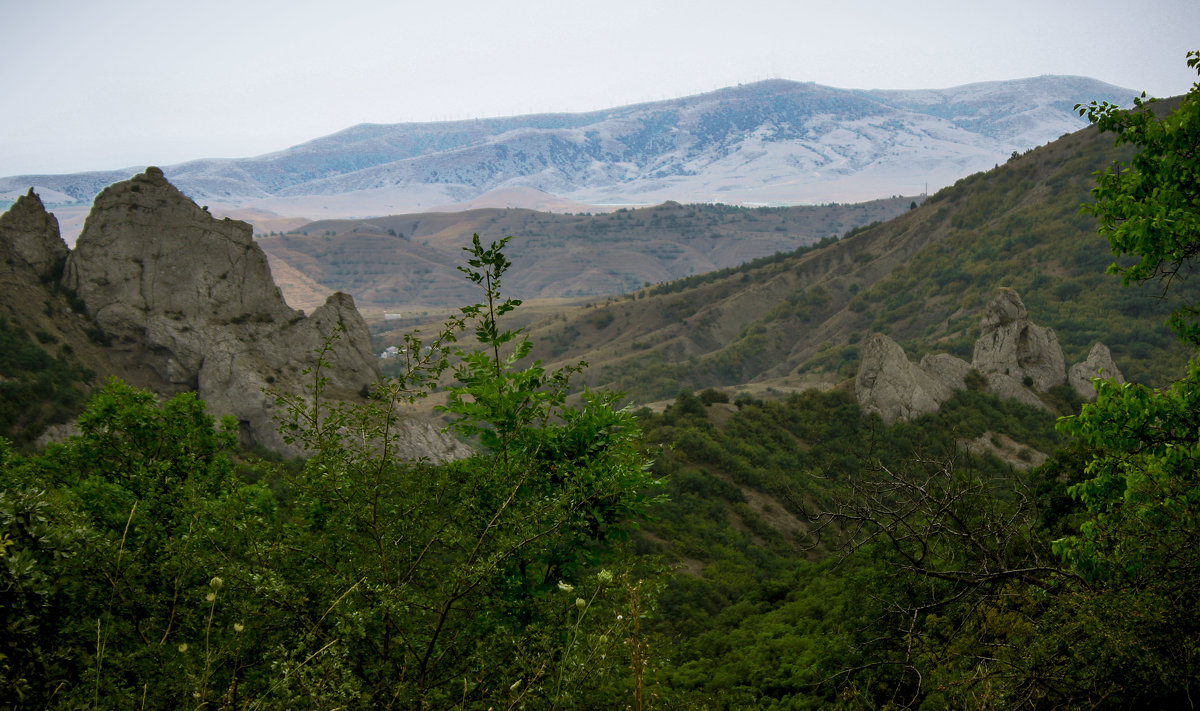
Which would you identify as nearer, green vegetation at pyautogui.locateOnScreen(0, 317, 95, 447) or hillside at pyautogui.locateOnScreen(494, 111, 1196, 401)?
green vegetation at pyautogui.locateOnScreen(0, 317, 95, 447)

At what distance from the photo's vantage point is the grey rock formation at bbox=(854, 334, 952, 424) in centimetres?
4450

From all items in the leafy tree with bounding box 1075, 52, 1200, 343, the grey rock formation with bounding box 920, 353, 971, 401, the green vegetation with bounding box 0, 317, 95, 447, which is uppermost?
the leafy tree with bounding box 1075, 52, 1200, 343

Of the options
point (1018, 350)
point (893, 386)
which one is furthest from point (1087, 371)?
point (893, 386)

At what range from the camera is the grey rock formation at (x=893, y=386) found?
4450 centimetres

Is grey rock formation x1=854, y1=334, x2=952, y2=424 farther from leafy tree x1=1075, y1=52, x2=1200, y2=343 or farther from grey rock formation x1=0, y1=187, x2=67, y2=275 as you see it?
grey rock formation x1=0, y1=187, x2=67, y2=275

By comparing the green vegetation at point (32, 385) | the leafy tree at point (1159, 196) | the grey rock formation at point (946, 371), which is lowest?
the grey rock formation at point (946, 371)

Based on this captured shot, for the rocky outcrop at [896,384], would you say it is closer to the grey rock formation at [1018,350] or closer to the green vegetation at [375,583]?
the grey rock formation at [1018,350]

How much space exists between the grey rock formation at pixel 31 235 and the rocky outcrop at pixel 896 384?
4743cm

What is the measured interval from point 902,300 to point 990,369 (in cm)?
4626

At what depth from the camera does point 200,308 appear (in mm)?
43969

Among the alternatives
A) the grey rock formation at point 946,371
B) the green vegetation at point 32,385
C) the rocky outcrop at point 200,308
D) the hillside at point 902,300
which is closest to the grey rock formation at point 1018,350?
the grey rock formation at point 946,371

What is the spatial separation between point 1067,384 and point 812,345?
46405 mm

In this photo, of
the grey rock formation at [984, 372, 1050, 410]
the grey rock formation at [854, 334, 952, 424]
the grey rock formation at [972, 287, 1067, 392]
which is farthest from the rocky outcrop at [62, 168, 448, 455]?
the grey rock formation at [972, 287, 1067, 392]

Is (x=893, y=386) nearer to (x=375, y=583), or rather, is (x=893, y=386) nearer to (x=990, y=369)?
(x=990, y=369)
